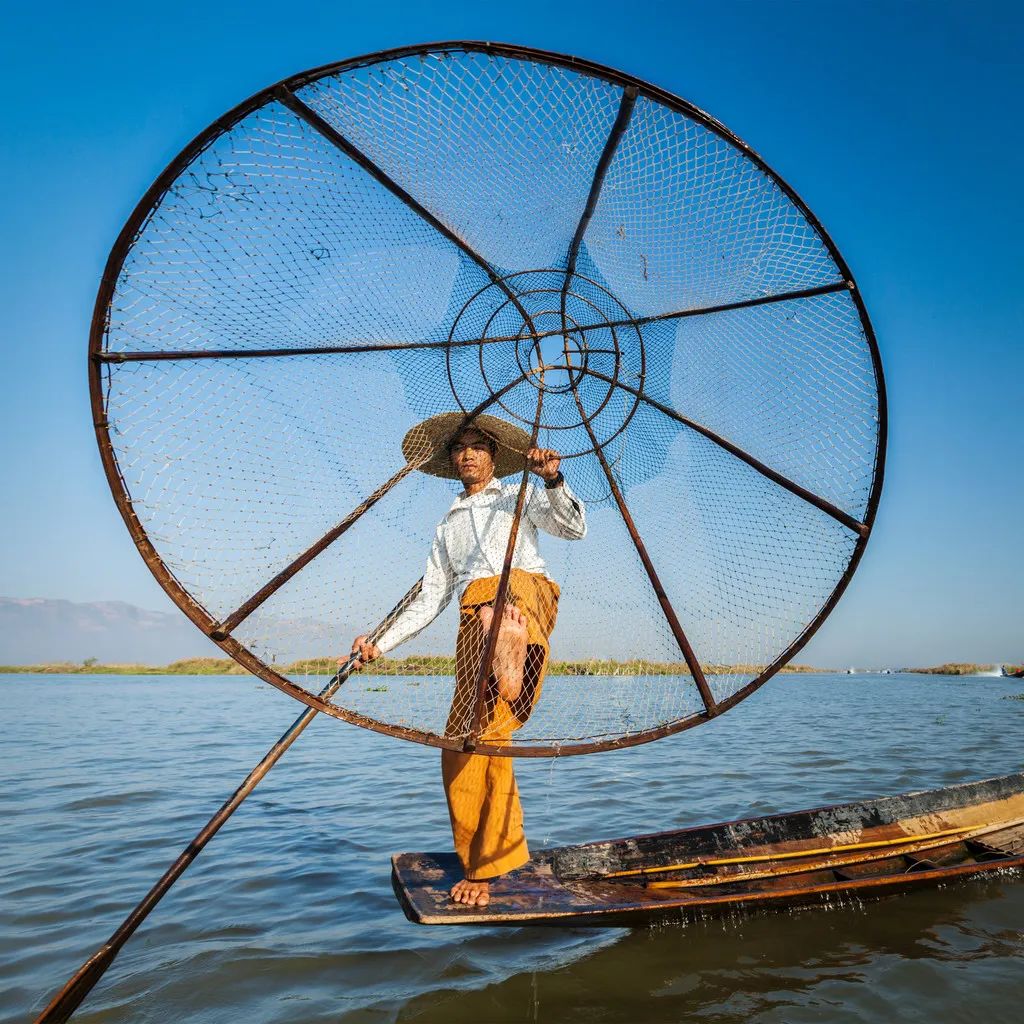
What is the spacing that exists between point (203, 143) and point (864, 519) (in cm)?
287

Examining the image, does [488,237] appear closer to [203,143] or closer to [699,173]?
[699,173]

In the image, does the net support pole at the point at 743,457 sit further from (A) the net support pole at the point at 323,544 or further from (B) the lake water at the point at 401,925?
(B) the lake water at the point at 401,925

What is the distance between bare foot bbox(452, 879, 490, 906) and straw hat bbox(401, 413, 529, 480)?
183 cm

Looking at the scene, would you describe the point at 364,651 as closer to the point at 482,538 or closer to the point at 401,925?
the point at 482,538

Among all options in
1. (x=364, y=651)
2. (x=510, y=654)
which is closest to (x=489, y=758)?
(x=510, y=654)

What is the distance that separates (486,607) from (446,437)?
0.94 meters

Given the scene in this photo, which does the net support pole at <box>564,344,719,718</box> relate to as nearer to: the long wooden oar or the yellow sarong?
the yellow sarong

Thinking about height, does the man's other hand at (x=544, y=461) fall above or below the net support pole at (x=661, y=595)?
above

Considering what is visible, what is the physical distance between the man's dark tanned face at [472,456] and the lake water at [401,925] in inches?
80.8

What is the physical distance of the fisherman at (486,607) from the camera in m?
2.84

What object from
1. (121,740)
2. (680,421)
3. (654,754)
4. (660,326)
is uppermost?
(660,326)

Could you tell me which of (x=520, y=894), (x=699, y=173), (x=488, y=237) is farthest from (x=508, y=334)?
(x=520, y=894)

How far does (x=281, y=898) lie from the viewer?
3.67 metres

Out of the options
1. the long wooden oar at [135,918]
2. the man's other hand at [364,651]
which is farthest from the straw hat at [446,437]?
the long wooden oar at [135,918]
